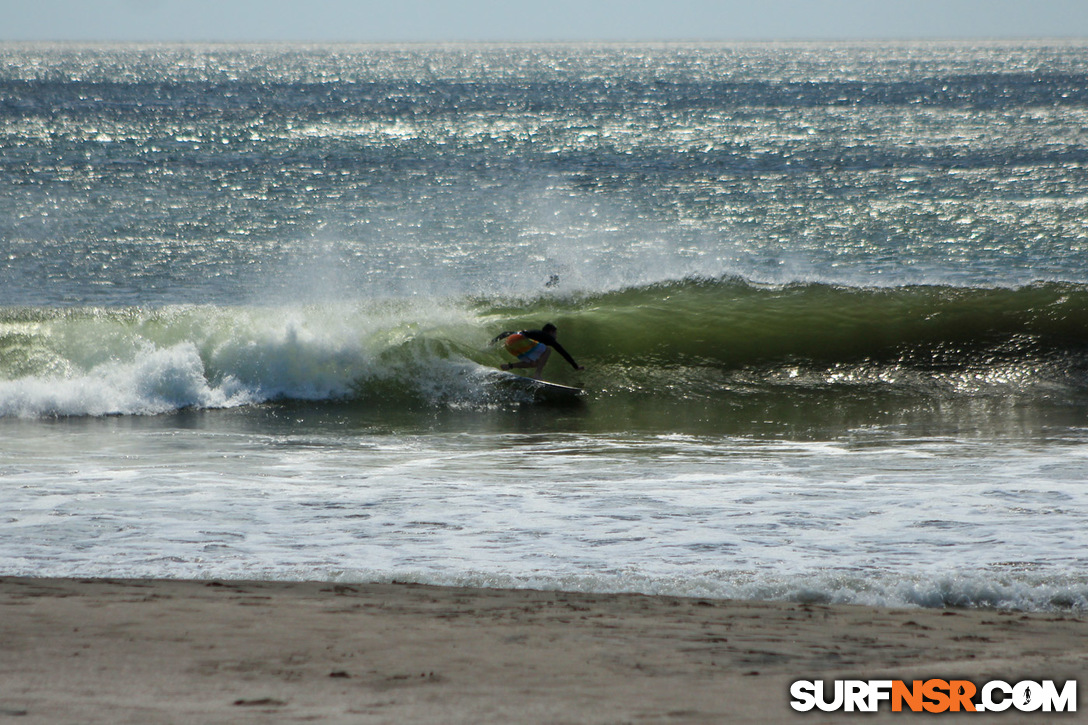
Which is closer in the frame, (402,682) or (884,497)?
(402,682)

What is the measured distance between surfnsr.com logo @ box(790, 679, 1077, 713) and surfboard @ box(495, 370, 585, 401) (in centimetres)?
824

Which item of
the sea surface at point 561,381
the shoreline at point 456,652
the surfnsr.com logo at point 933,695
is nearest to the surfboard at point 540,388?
the sea surface at point 561,381

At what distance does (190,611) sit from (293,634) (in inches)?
26.5

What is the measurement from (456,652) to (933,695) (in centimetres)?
193

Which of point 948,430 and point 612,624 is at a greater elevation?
point 948,430

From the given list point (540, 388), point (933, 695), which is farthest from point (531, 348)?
point (933, 695)

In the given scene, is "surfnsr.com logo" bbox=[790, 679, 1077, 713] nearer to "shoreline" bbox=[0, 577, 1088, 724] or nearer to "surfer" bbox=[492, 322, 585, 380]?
"shoreline" bbox=[0, 577, 1088, 724]

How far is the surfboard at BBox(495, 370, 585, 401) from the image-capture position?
1209 centimetres

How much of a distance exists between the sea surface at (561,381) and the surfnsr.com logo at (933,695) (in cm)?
129

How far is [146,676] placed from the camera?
3969mm

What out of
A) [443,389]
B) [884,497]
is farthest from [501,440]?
[884,497]

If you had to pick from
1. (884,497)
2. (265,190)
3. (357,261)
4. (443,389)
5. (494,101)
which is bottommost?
(884,497)

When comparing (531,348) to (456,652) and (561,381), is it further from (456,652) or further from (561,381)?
(456,652)

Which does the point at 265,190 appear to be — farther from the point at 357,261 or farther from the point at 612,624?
the point at 612,624
